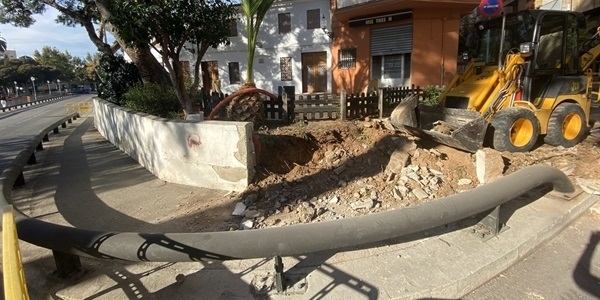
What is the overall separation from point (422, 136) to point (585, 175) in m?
2.31

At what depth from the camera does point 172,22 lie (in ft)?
21.2

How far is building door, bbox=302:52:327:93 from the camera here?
1950 centimetres

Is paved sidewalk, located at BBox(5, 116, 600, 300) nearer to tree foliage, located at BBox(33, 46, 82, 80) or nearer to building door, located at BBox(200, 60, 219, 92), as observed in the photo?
building door, located at BBox(200, 60, 219, 92)

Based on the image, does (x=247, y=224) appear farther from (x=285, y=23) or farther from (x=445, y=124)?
(x=285, y=23)

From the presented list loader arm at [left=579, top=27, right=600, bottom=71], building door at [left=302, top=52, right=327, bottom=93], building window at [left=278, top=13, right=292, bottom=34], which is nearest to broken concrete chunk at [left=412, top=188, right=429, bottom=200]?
loader arm at [left=579, top=27, right=600, bottom=71]

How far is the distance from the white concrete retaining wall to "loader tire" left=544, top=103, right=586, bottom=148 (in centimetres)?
552

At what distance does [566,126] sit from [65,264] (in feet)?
27.0

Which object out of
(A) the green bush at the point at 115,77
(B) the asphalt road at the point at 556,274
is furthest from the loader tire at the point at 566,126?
(A) the green bush at the point at 115,77

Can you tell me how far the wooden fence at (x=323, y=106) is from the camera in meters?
7.84

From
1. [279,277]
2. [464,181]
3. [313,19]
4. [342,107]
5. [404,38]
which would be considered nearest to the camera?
[279,277]

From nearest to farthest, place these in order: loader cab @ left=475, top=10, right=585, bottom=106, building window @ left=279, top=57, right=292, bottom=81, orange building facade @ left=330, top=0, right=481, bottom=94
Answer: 1. loader cab @ left=475, top=10, right=585, bottom=106
2. orange building facade @ left=330, top=0, right=481, bottom=94
3. building window @ left=279, top=57, right=292, bottom=81

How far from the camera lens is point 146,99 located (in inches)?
365

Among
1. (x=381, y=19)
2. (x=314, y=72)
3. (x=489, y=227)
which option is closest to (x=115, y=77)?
(x=314, y=72)

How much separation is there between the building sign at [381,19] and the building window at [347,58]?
1365 millimetres
